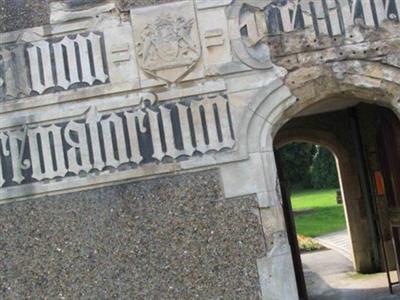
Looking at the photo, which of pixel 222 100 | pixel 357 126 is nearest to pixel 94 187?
pixel 222 100

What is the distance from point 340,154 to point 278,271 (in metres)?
5.40

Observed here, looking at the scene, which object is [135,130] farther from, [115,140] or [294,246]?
[294,246]

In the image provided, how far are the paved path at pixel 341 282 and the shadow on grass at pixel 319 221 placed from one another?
5.08 m

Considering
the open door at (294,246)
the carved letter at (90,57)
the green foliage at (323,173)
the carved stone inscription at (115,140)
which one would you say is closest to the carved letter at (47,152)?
the carved stone inscription at (115,140)

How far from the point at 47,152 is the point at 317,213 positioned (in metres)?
17.0

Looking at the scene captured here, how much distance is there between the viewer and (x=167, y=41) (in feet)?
18.0

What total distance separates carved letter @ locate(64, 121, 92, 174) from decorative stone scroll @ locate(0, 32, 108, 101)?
1.11 feet

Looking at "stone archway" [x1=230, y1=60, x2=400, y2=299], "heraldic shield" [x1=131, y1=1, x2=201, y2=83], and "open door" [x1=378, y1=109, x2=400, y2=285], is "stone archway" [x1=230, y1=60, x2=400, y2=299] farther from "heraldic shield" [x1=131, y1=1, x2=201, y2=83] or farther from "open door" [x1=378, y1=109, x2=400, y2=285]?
"open door" [x1=378, y1=109, x2=400, y2=285]

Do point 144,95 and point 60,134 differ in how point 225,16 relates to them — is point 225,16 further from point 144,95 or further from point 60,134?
point 60,134

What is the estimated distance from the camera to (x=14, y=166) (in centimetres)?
549

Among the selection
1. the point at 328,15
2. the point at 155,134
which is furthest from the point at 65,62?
the point at 328,15

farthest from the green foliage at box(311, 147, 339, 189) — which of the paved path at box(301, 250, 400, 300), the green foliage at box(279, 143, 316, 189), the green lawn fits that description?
the paved path at box(301, 250, 400, 300)

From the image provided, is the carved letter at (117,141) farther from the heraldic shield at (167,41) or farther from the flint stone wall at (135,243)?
the heraldic shield at (167,41)

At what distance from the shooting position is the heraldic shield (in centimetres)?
548
